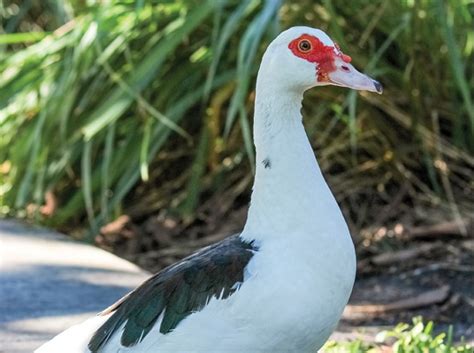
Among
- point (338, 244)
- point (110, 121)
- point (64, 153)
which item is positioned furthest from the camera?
point (64, 153)

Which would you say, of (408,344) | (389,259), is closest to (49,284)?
(408,344)

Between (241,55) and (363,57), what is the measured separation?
113 centimetres

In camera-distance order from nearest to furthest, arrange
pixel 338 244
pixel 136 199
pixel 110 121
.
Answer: pixel 338 244 < pixel 110 121 < pixel 136 199

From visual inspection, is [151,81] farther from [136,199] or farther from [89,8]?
[136,199]

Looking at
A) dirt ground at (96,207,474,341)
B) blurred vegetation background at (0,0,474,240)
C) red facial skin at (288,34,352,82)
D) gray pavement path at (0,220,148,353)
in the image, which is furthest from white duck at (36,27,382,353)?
blurred vegetation background at (0,0,474,240)

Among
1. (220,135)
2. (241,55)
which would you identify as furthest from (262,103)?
(220,135)

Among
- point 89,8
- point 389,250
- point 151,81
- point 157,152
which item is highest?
point 89,8

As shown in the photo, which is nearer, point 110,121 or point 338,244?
point 338,244

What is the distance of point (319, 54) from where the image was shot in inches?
120

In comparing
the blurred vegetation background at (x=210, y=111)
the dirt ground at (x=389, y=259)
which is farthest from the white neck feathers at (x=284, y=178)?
the blurred vegetation background at (x=210, y=111)

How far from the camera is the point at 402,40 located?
5.40 metres

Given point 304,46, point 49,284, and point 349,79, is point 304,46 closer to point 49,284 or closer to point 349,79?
point 349,79

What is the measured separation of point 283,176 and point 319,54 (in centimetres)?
35

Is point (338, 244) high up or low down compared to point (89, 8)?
down
